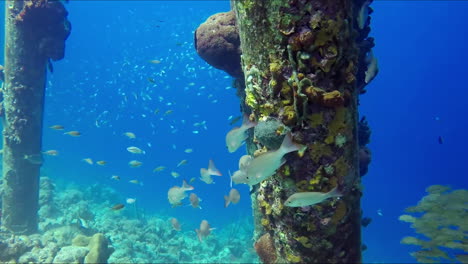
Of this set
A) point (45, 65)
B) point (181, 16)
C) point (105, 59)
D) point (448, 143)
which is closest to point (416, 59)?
point (448, 143)

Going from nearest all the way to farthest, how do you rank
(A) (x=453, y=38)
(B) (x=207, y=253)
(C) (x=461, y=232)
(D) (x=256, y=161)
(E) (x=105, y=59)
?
(D) (x=256, y=161)
(C) (x=461, y=232)
(B) (x=207, y=253)
(A) (x=453, y=38)
(E) (x=105, y=59)

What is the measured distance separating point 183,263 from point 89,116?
89.5 m

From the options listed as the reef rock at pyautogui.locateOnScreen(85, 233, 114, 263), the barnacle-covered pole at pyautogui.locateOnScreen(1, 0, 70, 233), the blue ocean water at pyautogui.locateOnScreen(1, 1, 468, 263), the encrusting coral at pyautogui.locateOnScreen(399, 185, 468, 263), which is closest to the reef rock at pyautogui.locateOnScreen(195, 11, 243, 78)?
the encrusting coral at pyautogui.locateOnScreen(399, 185, 468, 263)

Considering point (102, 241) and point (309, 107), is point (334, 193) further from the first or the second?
point (102, 241)

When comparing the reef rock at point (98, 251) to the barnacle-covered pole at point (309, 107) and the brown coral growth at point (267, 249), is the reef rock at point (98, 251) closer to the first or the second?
the brown coral growth at point (267, 249)

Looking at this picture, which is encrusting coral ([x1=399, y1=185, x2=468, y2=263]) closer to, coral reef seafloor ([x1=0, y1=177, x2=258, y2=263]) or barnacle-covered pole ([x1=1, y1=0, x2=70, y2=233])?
coral reef seafloor ([x1=0, y1=177, x2=258, y2=263])

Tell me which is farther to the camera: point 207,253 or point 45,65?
point 207,253

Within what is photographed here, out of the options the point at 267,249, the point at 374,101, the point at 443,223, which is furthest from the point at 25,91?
the point at 374,101

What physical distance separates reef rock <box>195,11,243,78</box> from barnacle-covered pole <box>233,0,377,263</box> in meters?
3.09

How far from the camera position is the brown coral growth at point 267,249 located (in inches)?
142

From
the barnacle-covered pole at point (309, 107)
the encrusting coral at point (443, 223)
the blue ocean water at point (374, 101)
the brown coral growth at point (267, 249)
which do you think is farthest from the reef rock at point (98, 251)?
the blue ocean water at point (374, 101)

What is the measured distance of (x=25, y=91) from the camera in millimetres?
10016

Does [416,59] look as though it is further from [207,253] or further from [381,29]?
[207,253]

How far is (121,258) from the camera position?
32.4 ft
